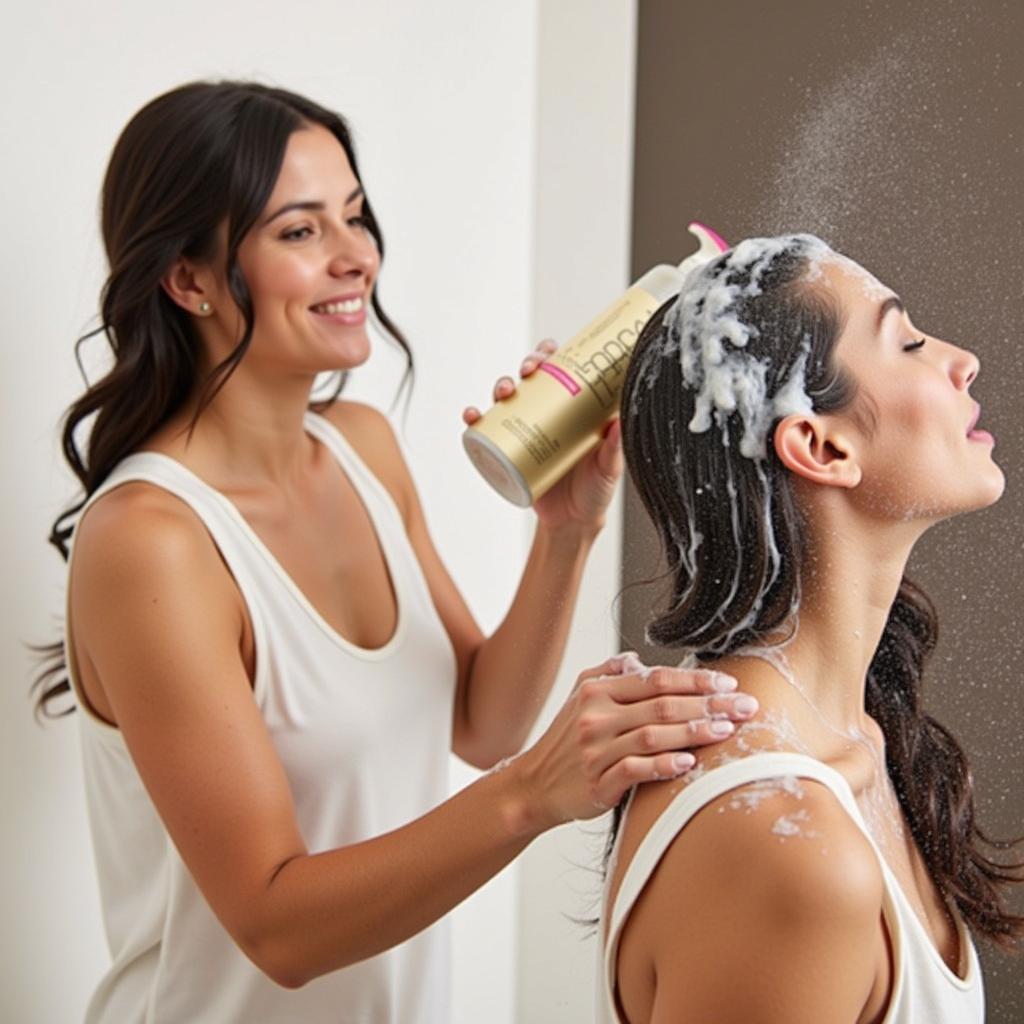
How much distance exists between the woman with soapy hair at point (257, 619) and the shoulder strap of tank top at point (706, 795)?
202mm

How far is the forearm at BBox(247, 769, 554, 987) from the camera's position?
96cm

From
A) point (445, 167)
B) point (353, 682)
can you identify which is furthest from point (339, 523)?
point (445, 167)

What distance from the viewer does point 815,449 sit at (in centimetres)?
88

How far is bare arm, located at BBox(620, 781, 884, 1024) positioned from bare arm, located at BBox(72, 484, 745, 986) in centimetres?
15

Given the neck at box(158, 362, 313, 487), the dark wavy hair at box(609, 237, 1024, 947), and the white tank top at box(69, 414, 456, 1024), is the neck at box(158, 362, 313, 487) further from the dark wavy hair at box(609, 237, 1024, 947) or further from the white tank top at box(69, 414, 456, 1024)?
the dark wavy hair at box(609, 237, 1024, 947)

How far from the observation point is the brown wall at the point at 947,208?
1.07m

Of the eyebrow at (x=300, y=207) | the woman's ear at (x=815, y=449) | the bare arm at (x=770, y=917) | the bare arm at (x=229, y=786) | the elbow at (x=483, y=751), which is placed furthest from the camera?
the elbow at (x=483, y=751)

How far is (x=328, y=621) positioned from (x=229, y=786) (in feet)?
0.69

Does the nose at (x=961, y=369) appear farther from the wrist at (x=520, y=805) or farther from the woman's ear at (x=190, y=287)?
the woman's ear at (x=190, y=287)

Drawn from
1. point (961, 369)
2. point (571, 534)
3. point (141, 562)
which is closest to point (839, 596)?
point (961, 369)

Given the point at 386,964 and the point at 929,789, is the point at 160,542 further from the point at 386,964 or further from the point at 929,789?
the point at 929,789

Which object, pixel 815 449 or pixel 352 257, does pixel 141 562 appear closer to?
pixel 352 257

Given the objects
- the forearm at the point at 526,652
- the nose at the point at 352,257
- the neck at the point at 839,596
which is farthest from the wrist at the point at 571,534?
the neck at the point at 839,596

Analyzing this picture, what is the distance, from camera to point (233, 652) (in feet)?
3.73
